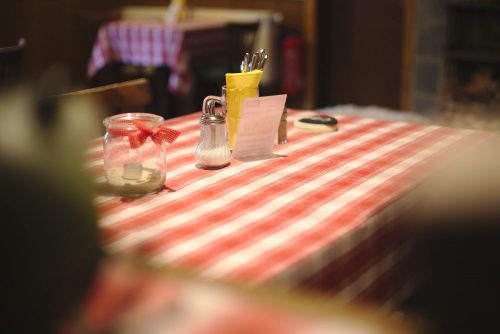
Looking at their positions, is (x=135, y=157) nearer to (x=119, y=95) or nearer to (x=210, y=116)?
(x=210, y=116)

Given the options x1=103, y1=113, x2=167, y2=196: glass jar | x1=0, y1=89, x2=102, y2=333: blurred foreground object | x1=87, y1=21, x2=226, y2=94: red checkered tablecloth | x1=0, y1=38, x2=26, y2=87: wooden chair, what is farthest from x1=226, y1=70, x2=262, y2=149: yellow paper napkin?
x1=87, y1=21, x2=226, y2=94: red checkered tablecloth

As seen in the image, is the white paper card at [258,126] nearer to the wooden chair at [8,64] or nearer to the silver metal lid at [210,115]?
the silver metal lid at [210,115]

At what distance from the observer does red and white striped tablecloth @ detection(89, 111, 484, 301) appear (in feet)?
3.58

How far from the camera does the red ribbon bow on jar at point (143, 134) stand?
1395mm

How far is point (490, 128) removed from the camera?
471cm

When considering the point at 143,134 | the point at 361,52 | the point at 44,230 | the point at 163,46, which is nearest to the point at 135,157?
the point at 143,134

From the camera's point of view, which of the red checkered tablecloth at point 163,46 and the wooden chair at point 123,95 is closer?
the wooden chair at point 123,95

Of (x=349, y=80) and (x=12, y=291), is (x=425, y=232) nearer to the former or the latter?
(x=12, y=291)

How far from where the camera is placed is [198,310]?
610 mm

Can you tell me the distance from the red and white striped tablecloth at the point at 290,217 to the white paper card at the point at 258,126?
0.06 m

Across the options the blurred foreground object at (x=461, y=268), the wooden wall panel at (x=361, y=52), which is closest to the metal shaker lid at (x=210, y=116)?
the blurred foreground object at (x=461, y=268)

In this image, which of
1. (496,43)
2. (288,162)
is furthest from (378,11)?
(288,162)

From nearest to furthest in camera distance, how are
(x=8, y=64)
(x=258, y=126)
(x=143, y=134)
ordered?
1. (x=143, y=134)
2. (x=258, y=126)
3. (x=8, y=64)

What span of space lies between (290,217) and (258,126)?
19.5 inches
